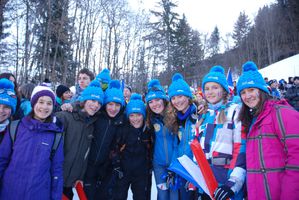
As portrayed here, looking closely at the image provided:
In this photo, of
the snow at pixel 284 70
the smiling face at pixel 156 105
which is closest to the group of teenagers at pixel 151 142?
the smiling face at pixel 156 105

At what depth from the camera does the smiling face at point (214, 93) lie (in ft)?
8.80

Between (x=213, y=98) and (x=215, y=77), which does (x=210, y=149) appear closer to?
(x=213, y=98)

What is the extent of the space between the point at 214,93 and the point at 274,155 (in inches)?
40.8

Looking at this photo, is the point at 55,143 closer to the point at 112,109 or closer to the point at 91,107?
the point at 91,107

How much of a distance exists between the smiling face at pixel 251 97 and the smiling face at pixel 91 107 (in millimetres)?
2100

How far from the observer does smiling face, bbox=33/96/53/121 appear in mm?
2609

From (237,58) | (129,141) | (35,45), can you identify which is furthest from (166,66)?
(129,141)

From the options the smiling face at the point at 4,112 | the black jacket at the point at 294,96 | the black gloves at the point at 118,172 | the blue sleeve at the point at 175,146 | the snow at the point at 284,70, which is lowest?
the black gloves at the point at 118,172

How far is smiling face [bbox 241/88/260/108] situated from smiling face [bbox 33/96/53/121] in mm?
2321

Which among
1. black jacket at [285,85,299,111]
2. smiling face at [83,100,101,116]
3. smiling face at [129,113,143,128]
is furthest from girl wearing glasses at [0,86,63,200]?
black jacket at [285,85,299,111]

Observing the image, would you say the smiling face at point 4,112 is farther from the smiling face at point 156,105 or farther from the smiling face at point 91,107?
the smiling face at point 156,105

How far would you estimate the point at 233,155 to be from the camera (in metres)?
2.29

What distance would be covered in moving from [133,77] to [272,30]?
29617mm

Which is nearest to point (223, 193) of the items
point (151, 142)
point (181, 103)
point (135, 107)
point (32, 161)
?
point (181, 103)
